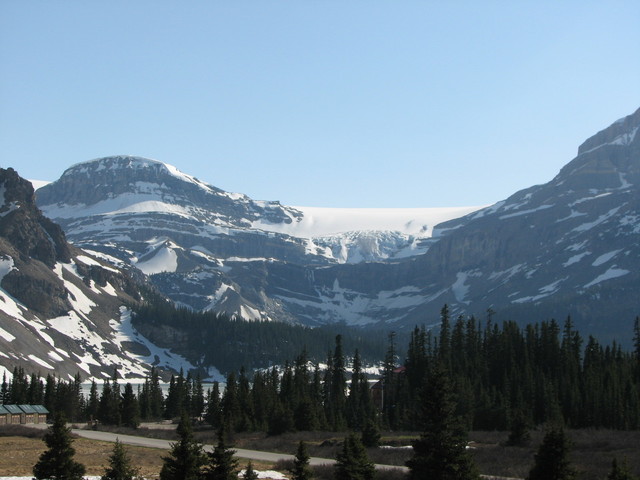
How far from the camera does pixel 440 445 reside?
5612 cm

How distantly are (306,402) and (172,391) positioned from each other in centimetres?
6562

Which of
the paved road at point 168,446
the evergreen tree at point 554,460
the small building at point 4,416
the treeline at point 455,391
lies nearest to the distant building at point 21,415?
the small building at point 4,416

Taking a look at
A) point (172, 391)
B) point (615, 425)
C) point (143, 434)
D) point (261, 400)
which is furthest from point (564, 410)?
point (172, 391)

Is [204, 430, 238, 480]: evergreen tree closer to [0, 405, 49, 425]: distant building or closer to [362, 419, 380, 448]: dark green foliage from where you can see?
[362, 419, 380, 448]: dark green foliage

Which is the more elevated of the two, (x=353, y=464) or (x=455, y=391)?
(x=455, y=391)

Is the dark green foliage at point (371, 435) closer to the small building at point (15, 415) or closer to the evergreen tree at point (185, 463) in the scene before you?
the evergreen tree at point (185, 463)

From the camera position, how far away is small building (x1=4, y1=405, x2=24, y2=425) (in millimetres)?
143250

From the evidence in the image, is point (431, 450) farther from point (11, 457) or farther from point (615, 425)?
point (615, 425)

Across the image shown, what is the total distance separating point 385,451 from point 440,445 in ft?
119

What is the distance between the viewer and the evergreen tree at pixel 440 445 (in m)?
55.2

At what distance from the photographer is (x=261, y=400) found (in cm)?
14500

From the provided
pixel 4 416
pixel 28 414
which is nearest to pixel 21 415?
pixel 28 414

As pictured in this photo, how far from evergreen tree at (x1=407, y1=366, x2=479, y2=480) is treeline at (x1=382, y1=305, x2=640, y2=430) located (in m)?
39.3

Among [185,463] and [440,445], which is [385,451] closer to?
[440,445]
